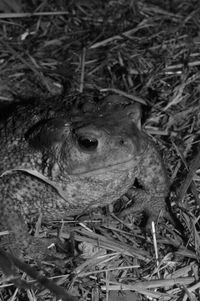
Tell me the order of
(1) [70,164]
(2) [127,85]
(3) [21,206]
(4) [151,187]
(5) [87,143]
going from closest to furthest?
(5) [87,143]
(1) [70,164]
(3) [21,206]
(4) [151,187]
(2) [127,85]

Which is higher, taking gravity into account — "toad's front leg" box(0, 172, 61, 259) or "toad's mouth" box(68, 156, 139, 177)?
"toad's mouth" box(68, 156, 139, 177)

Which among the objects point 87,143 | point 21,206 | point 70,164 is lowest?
point 21,206

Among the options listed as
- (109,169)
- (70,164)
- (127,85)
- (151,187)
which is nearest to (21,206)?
(70,164)

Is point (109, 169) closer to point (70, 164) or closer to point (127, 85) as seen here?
point (70, 164)

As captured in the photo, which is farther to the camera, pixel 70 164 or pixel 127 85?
pixel 127 85

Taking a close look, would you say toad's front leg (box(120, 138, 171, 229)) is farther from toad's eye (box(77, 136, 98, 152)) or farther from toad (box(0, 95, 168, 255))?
toad's eye (box(77, 136, 98, 152))

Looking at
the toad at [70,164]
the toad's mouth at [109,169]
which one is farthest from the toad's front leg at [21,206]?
the toad's mouth at [109,169]

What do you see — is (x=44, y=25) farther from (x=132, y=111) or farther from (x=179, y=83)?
(x=132, y=111)

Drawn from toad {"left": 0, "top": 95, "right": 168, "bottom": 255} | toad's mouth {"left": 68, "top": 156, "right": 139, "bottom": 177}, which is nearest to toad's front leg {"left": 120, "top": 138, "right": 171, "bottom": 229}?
toad {"left": 0, "top": 95, "right": 168, "bottom": 255}

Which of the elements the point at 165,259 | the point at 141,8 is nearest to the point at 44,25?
the point at 141,8
